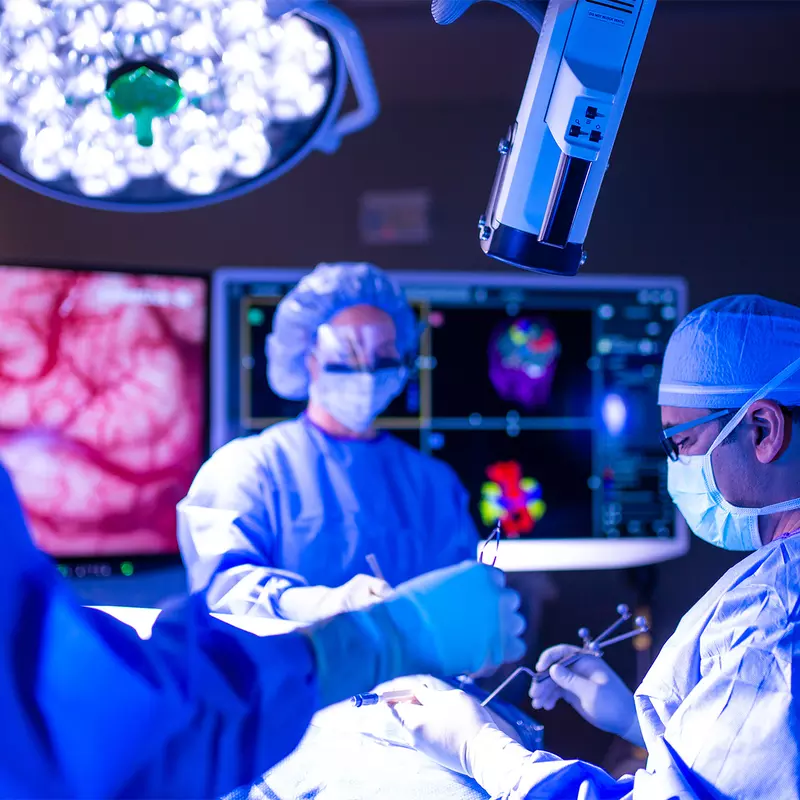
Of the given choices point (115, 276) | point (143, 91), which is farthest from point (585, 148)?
point (115, 276)

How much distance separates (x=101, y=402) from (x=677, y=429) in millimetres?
1765

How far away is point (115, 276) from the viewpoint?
92.8 inches

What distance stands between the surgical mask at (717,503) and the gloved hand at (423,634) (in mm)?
406

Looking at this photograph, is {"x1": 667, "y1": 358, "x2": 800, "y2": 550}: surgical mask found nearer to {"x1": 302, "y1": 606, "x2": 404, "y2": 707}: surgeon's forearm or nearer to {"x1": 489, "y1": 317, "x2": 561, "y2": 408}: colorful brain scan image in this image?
{"x1": 302, "y1": 606, "x2": 404, "y2": 707}: surgeon's forearm

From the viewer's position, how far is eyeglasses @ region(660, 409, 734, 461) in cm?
112

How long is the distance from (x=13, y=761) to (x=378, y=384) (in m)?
1.31

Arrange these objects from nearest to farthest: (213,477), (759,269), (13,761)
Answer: (13,761)
(213,477)
(759,269)

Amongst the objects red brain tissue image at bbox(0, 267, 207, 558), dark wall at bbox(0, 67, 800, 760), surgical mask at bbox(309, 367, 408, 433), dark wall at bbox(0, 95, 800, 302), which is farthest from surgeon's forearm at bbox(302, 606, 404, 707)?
dark wall at bbox(0, 95, 800, 302)

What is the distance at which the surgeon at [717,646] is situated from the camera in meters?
0.85

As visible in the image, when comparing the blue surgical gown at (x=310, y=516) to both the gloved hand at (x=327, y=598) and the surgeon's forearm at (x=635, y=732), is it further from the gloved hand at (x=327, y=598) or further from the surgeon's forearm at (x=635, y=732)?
the surgeon's forearm at (x=635, y=732)

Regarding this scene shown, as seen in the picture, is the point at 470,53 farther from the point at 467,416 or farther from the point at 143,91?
the point at 143,91

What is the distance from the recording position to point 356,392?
184 cm

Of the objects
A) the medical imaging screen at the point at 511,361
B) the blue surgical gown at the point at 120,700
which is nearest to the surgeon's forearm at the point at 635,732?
the blue surgical gown at the point at 120,700

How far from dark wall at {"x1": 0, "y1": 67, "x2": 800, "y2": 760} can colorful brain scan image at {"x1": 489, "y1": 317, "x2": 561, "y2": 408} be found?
307 mm
